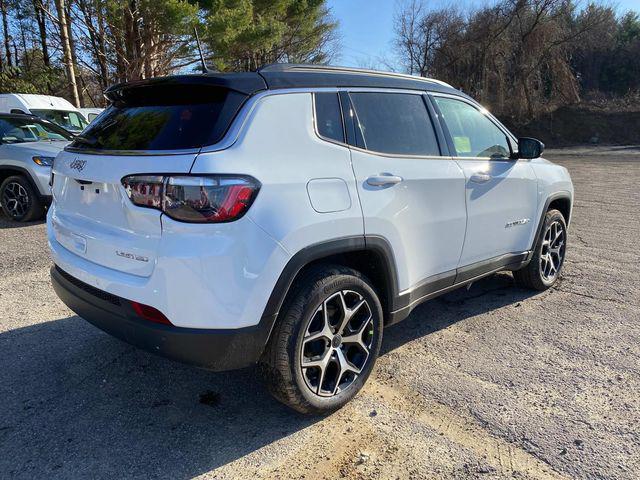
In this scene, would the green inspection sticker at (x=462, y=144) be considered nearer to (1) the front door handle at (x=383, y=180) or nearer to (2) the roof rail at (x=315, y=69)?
(2) the roof rail at (x=315, y=69)

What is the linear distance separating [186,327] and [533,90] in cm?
3288

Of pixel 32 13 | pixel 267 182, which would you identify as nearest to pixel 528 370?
pixel 267 182

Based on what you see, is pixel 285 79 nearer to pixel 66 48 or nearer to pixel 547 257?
pixel 547 257

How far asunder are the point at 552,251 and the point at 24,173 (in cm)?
728

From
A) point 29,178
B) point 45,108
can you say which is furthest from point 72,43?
point 29,178

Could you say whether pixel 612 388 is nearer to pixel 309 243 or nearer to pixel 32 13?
pixel 309 243

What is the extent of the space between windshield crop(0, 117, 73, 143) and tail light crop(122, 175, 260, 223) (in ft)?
Result: 23.8

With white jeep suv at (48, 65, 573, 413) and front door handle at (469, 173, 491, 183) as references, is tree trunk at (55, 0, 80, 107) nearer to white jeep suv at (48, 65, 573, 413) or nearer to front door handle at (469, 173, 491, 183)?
white jeep suv at (48, 65, 573, 413)

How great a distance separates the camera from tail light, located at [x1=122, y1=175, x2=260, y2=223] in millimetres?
2270

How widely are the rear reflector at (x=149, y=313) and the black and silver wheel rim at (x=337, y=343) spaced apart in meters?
0.72

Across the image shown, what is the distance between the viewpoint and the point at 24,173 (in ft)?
24.7

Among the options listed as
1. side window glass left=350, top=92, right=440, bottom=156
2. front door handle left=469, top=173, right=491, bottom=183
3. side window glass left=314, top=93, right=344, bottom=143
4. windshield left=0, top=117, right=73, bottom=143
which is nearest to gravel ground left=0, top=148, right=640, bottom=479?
front door handle left=469, top=173, right=491, bottom=183

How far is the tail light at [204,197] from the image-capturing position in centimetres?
227

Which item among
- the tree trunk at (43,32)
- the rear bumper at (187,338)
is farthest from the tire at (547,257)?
the tree trunk at (43,32)
